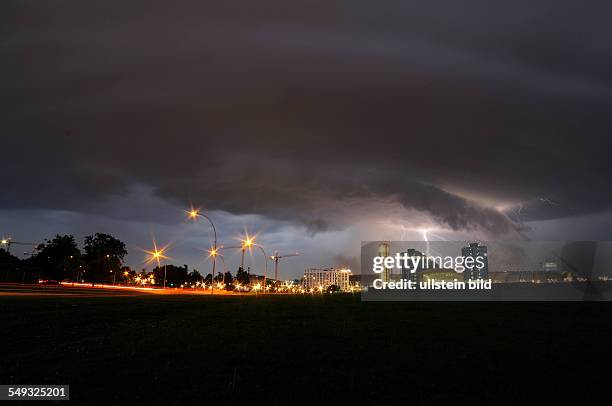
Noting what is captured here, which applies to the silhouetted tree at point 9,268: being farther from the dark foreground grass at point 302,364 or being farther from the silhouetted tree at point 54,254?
the dark foreground grass at point 302,364

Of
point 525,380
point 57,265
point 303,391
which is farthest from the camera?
point 57,265

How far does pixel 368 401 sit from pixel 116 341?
37.4 feet

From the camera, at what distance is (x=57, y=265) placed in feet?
393

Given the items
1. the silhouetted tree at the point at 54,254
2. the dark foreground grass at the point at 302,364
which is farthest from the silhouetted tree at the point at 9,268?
the dark foreground grass at the point at 302,364

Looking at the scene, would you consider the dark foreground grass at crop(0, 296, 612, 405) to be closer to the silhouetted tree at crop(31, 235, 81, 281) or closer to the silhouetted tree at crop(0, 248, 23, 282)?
the silhouetted tree at crop(0, 248, 23, 282)

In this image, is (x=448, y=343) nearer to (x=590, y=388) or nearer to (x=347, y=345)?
(x=347, y=345)

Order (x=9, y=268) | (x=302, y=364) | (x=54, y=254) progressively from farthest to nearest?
1. (x=54, y=254)
2. (x=9, y=268)
3. (x=302, y=364)

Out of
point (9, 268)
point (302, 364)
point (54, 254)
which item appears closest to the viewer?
point (302, 364)

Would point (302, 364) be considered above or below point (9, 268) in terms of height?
above

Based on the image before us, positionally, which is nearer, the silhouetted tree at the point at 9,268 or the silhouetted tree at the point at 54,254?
the silhouetted tree at the point at 9,268

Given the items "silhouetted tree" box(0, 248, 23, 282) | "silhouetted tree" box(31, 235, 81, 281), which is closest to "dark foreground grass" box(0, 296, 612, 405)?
"silhouetted tree" box(0, 248, 23, 282)

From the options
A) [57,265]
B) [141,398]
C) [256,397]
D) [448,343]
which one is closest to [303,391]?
[256,397]

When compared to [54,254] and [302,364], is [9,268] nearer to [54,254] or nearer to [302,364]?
[54,254]

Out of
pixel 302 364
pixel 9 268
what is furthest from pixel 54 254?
pixel 302 364
